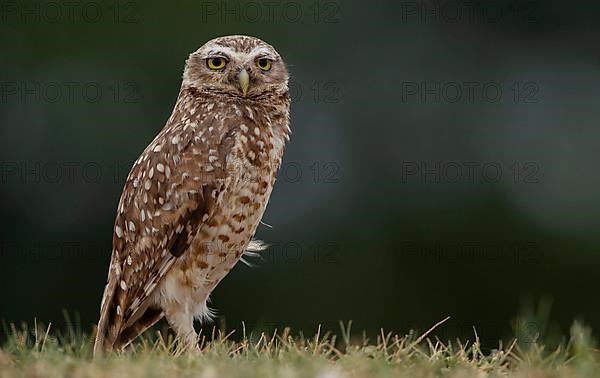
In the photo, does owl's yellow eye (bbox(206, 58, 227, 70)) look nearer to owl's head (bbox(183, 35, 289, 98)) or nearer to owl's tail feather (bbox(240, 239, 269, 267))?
owl's head (bbox(183, 35, 289, 98))

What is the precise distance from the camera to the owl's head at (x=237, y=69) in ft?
18.1

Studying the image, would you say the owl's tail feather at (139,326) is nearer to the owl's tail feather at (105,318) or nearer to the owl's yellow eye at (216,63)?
the owl's tail feather at (105,318)

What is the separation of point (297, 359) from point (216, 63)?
1.94 m

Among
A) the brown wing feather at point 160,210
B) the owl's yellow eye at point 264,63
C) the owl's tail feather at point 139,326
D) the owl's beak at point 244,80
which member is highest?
the owl's yellow eye at point 264,63

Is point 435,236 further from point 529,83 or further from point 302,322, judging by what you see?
point 529,83

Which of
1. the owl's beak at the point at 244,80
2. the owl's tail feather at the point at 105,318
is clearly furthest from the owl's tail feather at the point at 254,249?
the owl's beak at the point at 244,80

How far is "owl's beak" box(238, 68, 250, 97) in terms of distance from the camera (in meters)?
5.47

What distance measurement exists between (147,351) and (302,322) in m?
4.91

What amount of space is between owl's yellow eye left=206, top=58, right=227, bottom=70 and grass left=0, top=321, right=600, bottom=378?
149 cm

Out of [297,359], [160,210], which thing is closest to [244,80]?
[160,210]

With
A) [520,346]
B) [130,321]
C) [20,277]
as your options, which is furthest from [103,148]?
[520,346]

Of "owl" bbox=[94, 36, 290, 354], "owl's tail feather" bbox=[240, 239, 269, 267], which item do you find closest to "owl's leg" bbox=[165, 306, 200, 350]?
"owl" bbox=[94, 36, 290, 354]

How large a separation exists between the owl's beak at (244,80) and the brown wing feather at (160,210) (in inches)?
8.6

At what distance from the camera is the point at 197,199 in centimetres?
526
